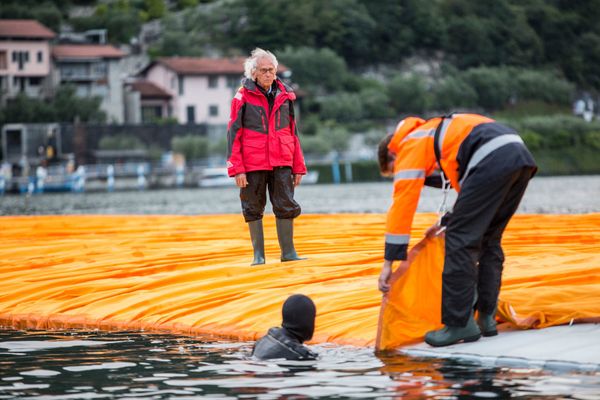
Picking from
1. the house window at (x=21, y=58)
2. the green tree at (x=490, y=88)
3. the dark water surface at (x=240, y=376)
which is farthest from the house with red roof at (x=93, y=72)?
the dark water surface at (x=240, y=376)

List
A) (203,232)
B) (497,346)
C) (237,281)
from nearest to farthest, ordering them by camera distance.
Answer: (497,346) < (237,281) < (203,232)

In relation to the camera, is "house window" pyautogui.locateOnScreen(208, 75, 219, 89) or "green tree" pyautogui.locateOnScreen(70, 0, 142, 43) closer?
"house window" pyautogui.locateOnScreen(208, 75, 219, 89)

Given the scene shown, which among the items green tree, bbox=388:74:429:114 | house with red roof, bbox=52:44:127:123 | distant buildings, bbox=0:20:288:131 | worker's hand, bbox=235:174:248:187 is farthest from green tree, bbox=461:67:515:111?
worker's hand, bbox=235:174:248:187

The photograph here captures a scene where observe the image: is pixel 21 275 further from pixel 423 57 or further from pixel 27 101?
pixel 423 57

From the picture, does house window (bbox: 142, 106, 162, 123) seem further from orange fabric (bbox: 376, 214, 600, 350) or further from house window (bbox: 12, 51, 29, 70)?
orange fabric (bbox: 376, 214, 600, 350)

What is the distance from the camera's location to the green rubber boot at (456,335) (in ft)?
23.9

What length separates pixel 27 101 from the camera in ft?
285

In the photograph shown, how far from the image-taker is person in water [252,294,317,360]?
748 centimetres

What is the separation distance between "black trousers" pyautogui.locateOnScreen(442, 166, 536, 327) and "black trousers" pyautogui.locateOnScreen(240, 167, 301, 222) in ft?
10.4

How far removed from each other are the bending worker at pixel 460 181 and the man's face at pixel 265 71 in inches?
110

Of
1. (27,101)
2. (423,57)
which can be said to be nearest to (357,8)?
(423,57)

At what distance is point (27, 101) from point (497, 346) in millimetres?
82380

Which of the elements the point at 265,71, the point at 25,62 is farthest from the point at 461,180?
the point at 25,62

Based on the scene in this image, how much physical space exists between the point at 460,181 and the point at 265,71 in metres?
3.06
